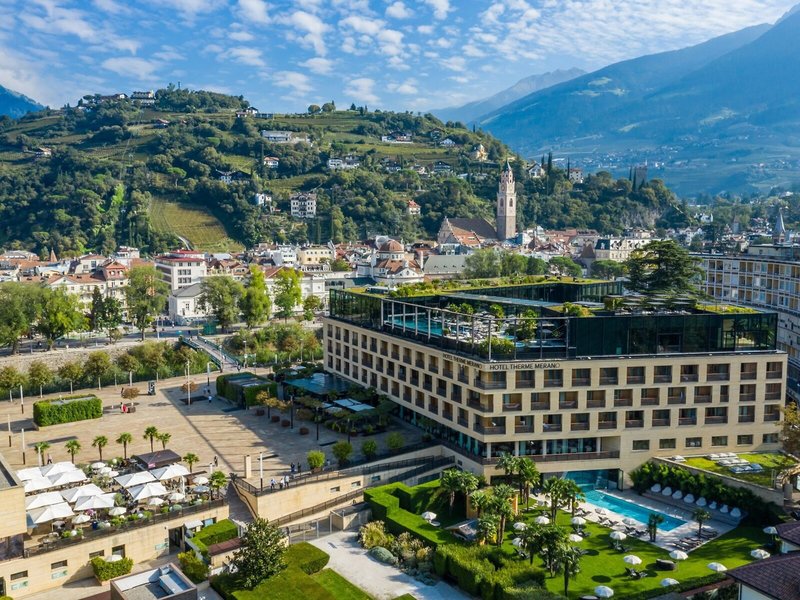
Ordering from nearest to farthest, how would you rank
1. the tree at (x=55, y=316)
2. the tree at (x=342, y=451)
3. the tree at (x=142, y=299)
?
1. the tree at (x=342, y=451)
2. the tree at (x=55, y=316)
3. the tree at (x=142, y=299)

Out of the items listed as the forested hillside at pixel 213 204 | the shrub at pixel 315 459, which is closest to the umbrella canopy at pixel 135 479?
the shrub at pixel 315 459

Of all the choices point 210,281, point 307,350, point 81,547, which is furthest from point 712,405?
point 210,281

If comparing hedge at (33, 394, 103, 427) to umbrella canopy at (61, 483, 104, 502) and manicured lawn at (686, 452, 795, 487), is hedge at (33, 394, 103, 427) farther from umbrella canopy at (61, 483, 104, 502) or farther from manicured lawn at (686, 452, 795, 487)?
manicured lawn at (686, 452, 795, 487)

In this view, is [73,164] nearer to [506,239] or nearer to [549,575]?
[506,239]

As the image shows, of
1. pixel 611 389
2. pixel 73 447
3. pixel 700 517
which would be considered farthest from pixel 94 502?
pixel 700 517

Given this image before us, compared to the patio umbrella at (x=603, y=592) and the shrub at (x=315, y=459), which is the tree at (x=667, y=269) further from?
the patio umbrella at (x=603, y=592)

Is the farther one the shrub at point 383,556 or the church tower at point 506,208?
the church tower at point 506,208

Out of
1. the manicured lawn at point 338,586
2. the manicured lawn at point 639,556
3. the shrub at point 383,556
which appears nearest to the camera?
the manicured lawn at point 338,586
